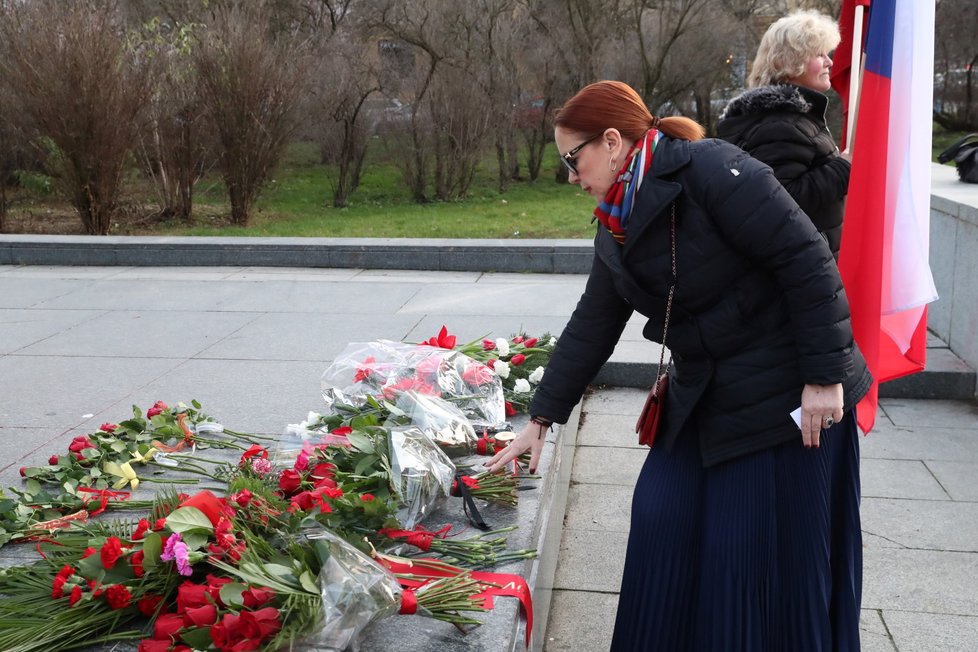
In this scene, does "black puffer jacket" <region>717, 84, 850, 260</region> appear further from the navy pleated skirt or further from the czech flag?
the navy pleated skirt

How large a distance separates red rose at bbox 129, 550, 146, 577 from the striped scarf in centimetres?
136

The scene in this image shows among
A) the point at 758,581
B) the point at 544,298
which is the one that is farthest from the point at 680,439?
the point at 544,298

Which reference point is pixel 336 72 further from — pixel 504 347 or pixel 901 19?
pixel 901 19

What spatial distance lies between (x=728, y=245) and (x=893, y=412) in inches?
132

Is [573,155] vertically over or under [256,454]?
over

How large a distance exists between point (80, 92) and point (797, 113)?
9.01m

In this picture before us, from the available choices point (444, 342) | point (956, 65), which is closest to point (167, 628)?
point (444, 342)

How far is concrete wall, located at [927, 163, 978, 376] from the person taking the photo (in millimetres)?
5461

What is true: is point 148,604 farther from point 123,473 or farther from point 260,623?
point 123,473

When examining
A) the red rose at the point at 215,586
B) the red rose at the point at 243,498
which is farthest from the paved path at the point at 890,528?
the red rose at the point at 215,586

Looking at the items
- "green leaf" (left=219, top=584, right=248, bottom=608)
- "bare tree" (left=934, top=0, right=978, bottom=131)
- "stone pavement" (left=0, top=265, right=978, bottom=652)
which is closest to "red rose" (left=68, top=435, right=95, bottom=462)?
"stone pavement" (left=0, top=265, right=978, bottom=652)

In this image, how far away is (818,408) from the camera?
7.40ft

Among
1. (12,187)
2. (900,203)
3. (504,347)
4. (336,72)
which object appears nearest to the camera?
(900,203)

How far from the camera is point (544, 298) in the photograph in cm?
727
